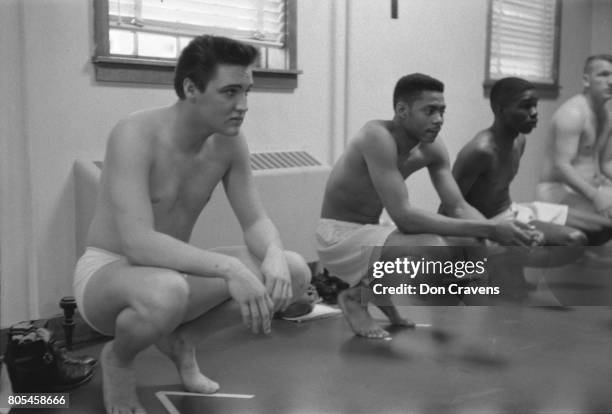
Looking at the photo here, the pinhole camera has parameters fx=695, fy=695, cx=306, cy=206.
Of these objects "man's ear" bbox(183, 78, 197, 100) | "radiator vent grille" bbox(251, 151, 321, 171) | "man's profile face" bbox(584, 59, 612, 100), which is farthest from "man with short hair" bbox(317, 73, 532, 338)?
"man's profile face" bbox(584, 59, 612, 100)

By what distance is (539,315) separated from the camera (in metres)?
3.02

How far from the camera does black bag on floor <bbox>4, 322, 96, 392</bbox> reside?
6.63 ft

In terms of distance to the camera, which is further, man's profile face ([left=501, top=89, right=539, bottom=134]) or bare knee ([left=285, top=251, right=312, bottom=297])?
man's profile face ([left=501, top=89, right=539, bottom=134])

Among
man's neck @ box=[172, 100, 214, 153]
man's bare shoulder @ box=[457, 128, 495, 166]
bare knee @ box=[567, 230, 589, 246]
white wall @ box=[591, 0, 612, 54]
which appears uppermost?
white wall @ box=[591, 0, 612, 54]

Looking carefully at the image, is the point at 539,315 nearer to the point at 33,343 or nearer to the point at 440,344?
the point at 440,344

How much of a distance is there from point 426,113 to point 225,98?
106 cm

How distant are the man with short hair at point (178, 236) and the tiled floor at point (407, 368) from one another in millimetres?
157

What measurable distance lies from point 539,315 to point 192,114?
1860mm

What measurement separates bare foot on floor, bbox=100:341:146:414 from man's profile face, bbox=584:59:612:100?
2.87 meters

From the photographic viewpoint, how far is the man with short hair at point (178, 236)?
177cm

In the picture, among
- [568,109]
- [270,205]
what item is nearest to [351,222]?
[270,205]

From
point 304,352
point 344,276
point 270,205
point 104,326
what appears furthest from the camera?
point 270,205

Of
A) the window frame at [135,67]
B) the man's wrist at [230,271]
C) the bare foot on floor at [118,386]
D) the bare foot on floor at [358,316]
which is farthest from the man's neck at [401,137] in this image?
the bare foot on floor at [118,386]

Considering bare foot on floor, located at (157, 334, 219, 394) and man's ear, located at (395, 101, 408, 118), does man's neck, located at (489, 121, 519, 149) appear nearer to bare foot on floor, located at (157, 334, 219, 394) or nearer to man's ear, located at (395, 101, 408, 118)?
man's ear, located at (395, 101, 408, 118)
